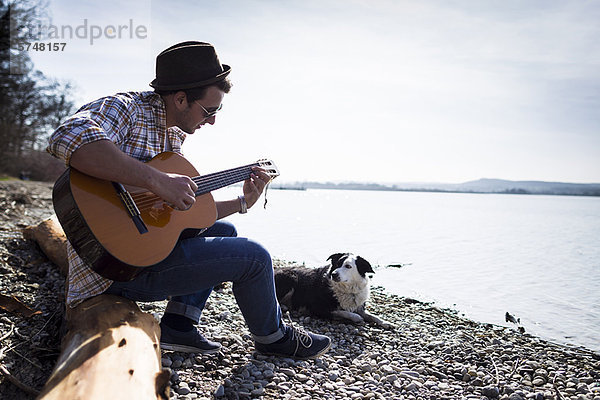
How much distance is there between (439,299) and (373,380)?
4.68m

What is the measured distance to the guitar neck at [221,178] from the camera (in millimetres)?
3250

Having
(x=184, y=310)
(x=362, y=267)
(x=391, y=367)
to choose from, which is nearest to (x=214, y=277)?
(x=184, y=310)

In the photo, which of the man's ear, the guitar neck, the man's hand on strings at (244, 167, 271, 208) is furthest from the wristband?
the man's ear

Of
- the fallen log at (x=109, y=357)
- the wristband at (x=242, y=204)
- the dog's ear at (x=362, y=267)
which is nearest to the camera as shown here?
the fallen log at (x=109, y=357)

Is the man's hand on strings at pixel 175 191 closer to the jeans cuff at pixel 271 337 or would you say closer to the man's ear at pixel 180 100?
the man's ear at pixel 180 100

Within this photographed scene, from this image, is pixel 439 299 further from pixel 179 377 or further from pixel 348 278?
pixel 179 377

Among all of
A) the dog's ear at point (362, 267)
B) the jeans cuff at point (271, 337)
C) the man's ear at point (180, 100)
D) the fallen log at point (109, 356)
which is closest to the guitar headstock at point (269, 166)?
the man's ear at point (180, 100)

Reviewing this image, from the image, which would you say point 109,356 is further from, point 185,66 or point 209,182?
point 185,66

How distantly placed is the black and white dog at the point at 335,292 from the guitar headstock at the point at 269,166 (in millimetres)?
1880

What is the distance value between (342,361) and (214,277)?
1.75m

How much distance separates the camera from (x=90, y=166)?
2459 millimetres

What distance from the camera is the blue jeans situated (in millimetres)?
2816

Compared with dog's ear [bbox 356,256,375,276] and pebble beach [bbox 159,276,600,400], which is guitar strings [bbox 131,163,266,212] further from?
dog's ear [bbox 356,256,375,276]

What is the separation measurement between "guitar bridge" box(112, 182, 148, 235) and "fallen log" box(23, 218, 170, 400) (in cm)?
50
